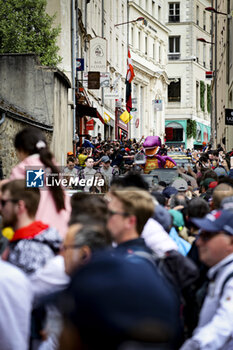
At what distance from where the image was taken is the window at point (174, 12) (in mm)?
83000

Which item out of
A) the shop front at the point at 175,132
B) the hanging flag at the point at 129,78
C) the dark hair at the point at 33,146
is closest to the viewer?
the dark hair at the point at 33,146

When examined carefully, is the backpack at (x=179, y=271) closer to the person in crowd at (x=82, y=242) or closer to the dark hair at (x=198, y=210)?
the person in crowd at (x=82, y=242)

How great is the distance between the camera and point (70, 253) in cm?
353

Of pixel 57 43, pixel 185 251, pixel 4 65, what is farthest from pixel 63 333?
pixel 57 43

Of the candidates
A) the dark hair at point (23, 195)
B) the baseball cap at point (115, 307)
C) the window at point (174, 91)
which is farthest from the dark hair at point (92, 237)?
the window at point (174, 91)

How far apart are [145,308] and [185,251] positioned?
182 inches

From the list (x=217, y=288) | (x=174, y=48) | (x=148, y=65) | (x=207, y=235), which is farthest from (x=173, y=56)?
(x=217, y=288)

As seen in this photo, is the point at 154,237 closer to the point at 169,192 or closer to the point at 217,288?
the point at 217,288

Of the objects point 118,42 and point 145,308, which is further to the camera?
point 118,42

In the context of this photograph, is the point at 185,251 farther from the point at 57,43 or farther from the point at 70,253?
the point at 57,43

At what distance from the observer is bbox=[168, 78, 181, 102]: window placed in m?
83.0

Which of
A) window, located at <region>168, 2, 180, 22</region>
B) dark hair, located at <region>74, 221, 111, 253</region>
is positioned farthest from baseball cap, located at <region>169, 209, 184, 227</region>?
window, located at <region>168, 2, 180, 22</region>

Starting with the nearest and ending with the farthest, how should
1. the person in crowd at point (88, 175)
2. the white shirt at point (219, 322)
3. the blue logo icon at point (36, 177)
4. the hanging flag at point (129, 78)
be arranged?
the white shirt at point (219, 322), the blue logo icon at point (36, 177), the person in crowd at point (88, 175), the hanging flag at point (129, 78)

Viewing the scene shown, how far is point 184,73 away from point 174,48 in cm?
384
